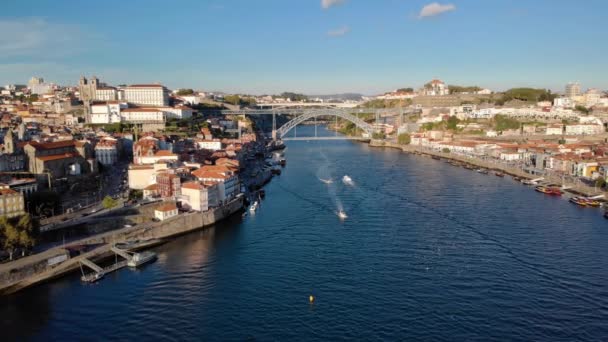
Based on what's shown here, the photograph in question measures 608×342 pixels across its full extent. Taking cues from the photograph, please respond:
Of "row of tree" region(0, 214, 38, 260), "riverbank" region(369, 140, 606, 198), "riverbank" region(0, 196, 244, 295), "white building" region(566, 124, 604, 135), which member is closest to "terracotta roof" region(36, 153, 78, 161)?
"riverbank" region(0, 196, 244, 295)

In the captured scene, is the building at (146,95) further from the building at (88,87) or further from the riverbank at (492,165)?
the riverbank at (492,165)

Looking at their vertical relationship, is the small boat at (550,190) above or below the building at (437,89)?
below

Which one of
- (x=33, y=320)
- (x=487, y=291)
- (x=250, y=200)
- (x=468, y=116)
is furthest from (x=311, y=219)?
(x=468, y=116)

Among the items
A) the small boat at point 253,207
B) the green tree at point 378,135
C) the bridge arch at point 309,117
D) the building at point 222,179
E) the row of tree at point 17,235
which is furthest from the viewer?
the green tree at point 378,135

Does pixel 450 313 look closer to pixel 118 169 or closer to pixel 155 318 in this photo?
pixel 155 318

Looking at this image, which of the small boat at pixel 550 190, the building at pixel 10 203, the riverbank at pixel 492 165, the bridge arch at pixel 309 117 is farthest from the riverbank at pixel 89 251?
the bridge arch at pixel 309 117

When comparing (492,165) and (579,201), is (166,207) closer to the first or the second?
(579,201)

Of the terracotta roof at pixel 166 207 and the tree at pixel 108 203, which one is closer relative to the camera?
the tree at pixel 108 203
